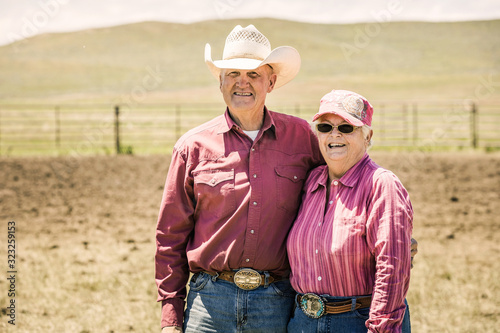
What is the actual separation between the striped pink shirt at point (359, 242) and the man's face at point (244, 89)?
0.45 metres

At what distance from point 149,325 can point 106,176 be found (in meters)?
6.56

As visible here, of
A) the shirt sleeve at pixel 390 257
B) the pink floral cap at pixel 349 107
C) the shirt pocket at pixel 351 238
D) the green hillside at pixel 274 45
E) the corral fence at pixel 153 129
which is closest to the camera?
the shirt sleeve at pixel 390 257

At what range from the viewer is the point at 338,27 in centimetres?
9788

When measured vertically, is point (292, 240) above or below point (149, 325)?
above

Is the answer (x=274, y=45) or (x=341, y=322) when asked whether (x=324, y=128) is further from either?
(x=274, y=45)

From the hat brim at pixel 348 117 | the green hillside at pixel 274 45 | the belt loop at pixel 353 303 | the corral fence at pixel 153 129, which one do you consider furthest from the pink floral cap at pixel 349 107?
the green hillside at pixel 274 45

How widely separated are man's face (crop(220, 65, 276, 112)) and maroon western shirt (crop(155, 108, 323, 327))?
89 millimetres

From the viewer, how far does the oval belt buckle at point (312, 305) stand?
7.56ft

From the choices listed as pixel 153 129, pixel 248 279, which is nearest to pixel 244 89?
pixel 248 279

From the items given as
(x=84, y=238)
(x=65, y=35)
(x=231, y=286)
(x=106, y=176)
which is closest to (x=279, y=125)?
(x=231, y=286)

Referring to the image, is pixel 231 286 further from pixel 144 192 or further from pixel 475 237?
pixel 144 192

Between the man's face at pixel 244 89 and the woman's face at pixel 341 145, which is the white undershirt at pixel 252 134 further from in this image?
the woman's face at pixel 341 145

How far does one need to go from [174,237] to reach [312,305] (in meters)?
0.73

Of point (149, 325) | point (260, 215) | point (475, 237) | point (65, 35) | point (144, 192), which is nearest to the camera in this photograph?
point (260, 215)
